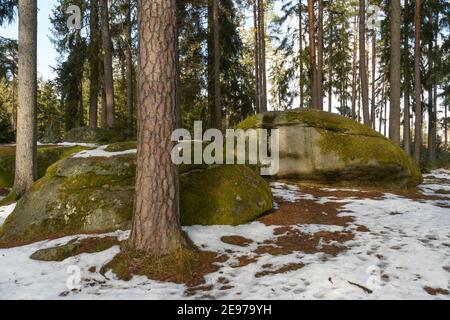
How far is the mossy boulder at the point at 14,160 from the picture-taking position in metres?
11.0

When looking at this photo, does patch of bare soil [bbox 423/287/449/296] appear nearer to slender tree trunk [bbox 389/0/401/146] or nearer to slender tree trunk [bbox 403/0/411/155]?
slender tree trunk [bbox 389/0/401/146]

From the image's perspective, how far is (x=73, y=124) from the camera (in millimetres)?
21750

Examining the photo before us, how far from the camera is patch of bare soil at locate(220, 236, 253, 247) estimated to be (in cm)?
513

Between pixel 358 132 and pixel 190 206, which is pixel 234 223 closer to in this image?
pixel 190 206

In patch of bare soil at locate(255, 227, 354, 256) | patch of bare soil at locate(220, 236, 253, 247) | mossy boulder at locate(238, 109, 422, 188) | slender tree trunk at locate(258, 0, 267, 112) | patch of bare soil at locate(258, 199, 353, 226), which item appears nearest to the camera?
patch of bare soil at locate(255, 227, 354, 256)

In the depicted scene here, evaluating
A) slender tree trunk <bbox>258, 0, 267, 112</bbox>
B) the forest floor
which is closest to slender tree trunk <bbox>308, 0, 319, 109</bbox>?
slender tree trunk <bbox>258, 0, 267, 112</bbox>

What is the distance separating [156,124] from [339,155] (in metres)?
7.05

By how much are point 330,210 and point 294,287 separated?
3.72 meters

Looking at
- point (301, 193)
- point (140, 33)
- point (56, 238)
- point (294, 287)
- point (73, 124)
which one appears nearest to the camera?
point (294, 287)

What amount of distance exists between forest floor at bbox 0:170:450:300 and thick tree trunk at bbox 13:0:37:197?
391cm

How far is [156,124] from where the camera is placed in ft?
14.6

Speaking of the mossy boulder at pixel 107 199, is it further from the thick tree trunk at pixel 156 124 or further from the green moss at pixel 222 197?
the thick tree trunk at pixel 156 124

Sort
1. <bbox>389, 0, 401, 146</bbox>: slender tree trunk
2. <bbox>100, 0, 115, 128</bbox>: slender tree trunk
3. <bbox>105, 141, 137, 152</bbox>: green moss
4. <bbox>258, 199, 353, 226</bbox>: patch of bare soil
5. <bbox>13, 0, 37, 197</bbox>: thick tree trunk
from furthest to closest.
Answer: <bbox>100, 0, 115, 128</bbox>: slender tree trunk
<bbox>389, 0, 401, 146</bbox>: slender tree trunk
<bbox>13, 0, 37, 197</bbox>: thick tree trunk
<bbox>105, 141, 137, 152</bbox>: green moss
<bbox>258, 199, 353, 226</bbox>: patch of bare soil

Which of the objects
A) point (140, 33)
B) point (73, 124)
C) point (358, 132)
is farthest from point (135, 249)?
point (73, 124)
